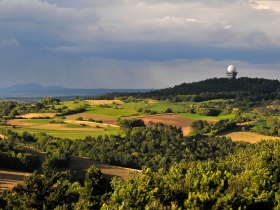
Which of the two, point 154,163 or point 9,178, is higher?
point 9,178

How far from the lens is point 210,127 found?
141750mm

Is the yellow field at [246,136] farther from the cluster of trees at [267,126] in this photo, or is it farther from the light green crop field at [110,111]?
the light green crop field at [110,111]

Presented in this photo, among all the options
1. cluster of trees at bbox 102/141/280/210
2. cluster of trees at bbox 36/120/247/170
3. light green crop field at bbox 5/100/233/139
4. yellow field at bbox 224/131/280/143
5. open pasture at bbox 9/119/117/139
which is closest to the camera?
cluster of trees at bbox 102/141/280/210

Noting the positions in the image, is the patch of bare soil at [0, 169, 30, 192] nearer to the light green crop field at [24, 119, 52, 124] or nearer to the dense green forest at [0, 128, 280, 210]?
the dense green forest at [0, 128, 280, 210]

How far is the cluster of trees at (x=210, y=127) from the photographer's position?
457 ft

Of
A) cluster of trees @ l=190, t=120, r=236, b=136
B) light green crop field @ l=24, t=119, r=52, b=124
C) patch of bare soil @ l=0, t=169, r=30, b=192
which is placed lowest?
patch of bare soil @ l=0, t=169, r=30, b=192

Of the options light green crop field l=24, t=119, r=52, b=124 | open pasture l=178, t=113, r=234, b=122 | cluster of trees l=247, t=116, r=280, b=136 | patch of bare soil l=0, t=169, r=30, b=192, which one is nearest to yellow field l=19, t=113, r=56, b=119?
light green crop field l=24, t=119, r=52, b=124

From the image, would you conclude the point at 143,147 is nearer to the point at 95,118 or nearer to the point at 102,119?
the point at 102,119

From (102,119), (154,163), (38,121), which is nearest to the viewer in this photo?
(154,163)

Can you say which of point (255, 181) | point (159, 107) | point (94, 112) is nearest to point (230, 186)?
point (255, 181)

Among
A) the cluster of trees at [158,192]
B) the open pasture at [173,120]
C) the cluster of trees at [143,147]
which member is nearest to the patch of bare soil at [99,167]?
the cluster of trees at [143,147]

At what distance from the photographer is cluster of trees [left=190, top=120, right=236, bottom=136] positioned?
13938 centimetres

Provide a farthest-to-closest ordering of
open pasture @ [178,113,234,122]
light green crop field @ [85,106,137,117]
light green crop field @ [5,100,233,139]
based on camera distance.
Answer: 1. light green crop field @ [85,106,137,117]
2. open pasture @ [178,113,234,122]
3. light green crop field @ [5,100,233,139]

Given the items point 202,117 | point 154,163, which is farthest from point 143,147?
point 202,117
